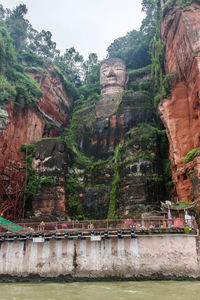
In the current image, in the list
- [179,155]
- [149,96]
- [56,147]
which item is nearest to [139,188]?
[179,155]

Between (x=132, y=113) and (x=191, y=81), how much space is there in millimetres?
11234

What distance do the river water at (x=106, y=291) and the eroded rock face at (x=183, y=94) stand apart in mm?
9015

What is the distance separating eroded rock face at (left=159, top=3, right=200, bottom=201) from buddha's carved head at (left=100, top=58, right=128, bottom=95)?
14805 mm

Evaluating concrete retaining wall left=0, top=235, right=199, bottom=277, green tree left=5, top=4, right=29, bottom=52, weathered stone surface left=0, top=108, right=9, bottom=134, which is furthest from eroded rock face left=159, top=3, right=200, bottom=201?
green tree left=5, top=4, right=29, bottom=52

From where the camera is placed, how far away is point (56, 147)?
2952cm

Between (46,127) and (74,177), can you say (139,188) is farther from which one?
(46,127)

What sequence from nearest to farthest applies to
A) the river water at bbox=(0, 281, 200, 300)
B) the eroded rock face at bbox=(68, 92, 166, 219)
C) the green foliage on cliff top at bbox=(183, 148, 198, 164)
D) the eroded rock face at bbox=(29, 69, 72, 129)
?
1. the river water at bbox=(0, 281, 200, 300)
2. the green foliage on cliff top at bbox=(183, 148, 198, 164)
3. the eroded rock face at bbox=(68, 92, 166, 219)
4. the eroded rock face at bbox=(29, 69, 72, 129)

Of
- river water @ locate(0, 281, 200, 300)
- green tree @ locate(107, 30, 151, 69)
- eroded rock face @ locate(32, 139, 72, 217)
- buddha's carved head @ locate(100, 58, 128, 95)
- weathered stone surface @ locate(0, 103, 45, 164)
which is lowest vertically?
river water @ locate(0, 281, 200, 300)

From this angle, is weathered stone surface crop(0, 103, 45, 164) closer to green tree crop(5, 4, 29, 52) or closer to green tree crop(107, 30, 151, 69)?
green tree crop(5, 4, 29, 52)

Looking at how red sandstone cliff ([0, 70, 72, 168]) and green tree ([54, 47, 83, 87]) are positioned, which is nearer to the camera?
red sandstone cliff ([0, 70, 72, 168])

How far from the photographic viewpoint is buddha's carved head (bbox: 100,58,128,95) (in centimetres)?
4128

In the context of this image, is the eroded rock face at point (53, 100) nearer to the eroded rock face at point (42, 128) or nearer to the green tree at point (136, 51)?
the eroded rock face at point (42, 128)

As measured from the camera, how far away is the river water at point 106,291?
434 inches

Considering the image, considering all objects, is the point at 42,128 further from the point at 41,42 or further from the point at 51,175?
the point at 41,42
